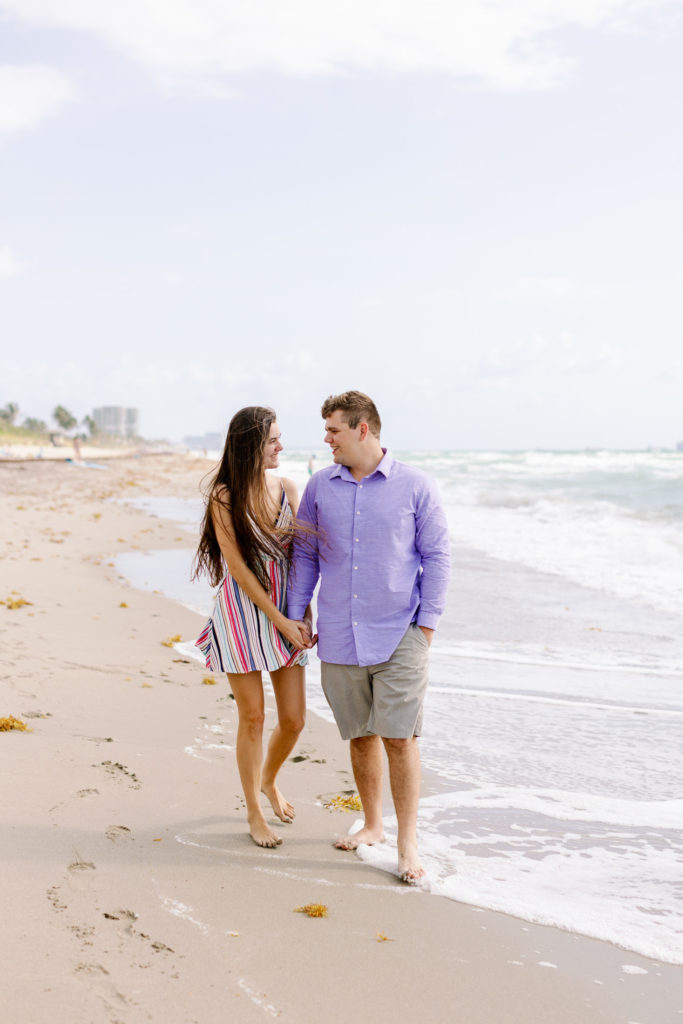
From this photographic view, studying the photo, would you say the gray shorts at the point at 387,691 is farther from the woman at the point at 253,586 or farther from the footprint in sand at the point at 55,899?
the footprint in sand at the point at 55,899

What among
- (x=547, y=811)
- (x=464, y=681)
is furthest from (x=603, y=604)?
(x=547, y=811)

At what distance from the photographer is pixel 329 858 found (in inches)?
137

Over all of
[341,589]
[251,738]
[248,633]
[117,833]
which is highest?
[341,589]

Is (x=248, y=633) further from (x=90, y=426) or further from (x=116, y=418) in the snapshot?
(x=116, y=418)

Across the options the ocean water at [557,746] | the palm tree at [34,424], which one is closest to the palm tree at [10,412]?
the palm tree at [34,424]

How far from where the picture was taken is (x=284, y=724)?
3.72 metres

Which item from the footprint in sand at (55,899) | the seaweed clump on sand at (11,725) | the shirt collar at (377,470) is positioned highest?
the shirt collar at (377,470)

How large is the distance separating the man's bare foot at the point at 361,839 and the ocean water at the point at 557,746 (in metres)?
0.05

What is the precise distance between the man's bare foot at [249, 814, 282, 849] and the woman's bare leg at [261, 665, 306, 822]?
25 centimetres

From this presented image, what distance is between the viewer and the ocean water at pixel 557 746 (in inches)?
129

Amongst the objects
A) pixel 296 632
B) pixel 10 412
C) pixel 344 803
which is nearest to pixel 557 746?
pixel 344 803

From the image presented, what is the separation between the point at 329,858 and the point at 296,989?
990 mm

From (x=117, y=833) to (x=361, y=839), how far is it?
972 millimetres

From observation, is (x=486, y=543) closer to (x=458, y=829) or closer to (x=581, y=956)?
(x=458, y=829)
